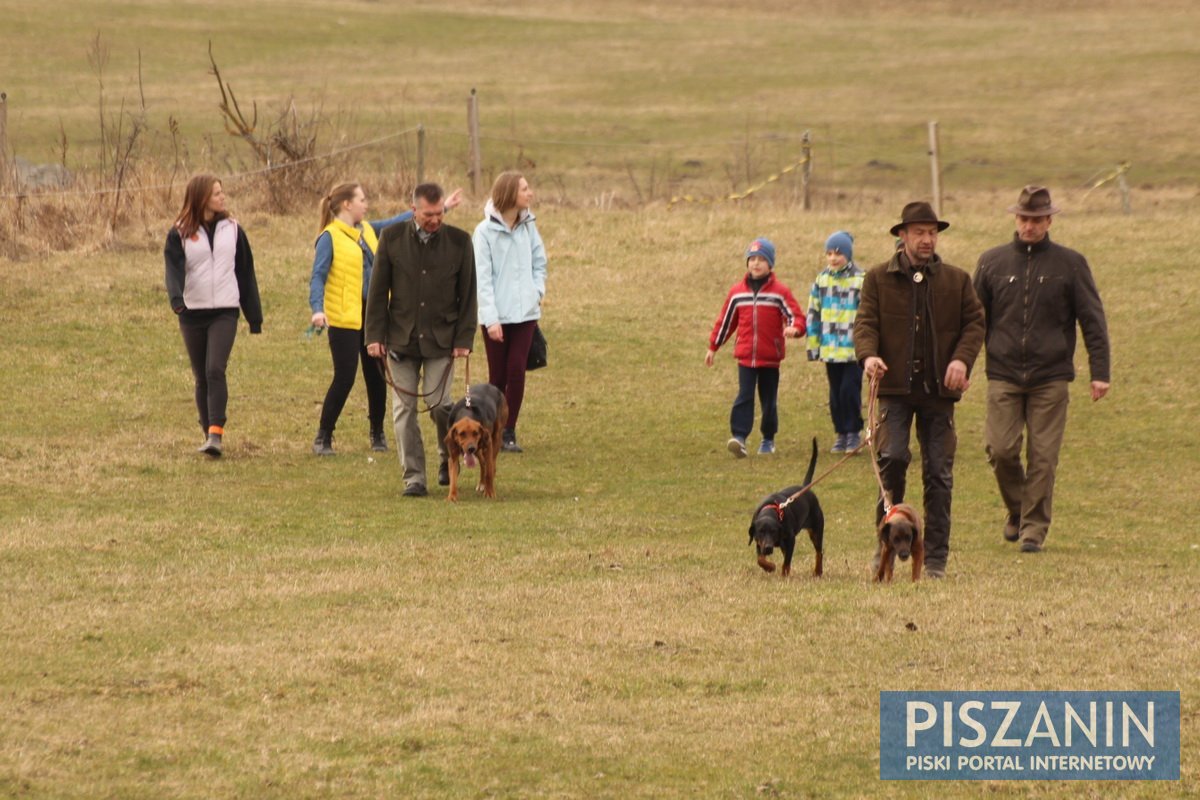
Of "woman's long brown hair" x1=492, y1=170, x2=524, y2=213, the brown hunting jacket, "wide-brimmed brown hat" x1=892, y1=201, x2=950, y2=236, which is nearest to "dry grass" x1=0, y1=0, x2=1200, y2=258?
"woman's long brown hair" x1=492, y1=170, x2=524, y2=213

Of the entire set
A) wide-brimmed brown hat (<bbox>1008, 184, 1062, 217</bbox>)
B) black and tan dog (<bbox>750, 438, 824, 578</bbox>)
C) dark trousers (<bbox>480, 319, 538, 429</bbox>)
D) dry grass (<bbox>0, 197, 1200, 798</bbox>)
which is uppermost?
wide-brimmed brown hat (<bbox>1008, 184, 1062, 217</bbox>)

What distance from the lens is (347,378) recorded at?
43.0 ft

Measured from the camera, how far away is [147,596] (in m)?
8.23

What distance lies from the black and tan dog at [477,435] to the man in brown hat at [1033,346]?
3.19 meters

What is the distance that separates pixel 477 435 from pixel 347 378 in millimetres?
2265

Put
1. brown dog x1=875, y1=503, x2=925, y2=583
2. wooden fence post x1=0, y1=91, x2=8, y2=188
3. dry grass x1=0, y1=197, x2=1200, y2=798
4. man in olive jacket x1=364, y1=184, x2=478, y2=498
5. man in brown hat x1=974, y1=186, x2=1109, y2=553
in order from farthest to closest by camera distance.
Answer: wooden fence post x1=0, y1=91, x2=8, y2=188 → man in olive jacket x1=364, y1=184, x2=478, y2=498 → man in brown hat x1=974, y1=186, x2=1109, y2=553 → brown dog x1=875, y1=503, x2=925, y2=583 → dry grass x1=0, y1=197, x2=1200, y2=798

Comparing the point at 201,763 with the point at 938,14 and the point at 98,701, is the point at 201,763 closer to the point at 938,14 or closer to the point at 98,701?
the point at 98,701

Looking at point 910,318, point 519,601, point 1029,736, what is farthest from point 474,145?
point 1029,736

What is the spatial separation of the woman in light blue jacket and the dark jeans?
4242 millimetres

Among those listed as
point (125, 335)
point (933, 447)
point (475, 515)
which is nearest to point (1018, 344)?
point (933, 447)

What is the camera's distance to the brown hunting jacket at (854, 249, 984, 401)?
900 centimetres

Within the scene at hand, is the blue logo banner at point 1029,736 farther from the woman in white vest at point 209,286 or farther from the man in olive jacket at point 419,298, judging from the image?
the woman in white vest at point 209,286

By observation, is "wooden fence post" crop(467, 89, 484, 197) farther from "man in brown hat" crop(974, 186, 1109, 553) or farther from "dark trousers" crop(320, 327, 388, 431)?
"man in brown hat" crop(974, 186, 1109, 553)

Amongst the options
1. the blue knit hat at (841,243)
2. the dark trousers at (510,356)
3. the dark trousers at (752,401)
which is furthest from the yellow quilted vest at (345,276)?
the blue knit hat at (841,243)
